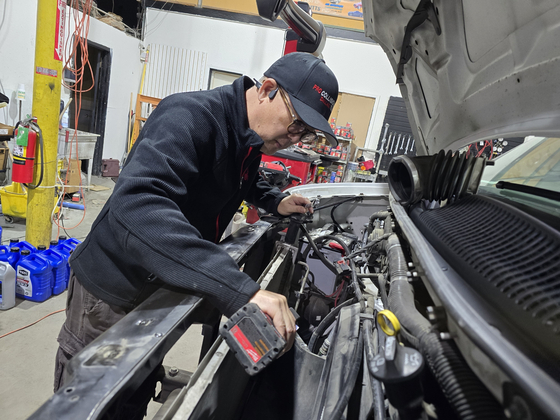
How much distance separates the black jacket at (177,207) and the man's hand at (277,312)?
3cm

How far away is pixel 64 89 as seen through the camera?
5336 millimetres

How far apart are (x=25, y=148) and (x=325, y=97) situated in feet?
8.97

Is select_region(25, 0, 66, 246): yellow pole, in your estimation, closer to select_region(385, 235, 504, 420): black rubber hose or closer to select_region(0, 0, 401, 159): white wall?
select_region(385, 235, 504, 420): black rubber hose

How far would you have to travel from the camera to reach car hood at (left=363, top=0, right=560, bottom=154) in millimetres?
772

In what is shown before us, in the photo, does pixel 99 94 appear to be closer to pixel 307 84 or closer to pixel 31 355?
pixel 31 355

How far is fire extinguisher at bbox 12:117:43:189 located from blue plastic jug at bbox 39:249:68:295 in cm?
68

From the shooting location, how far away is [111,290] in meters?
1.01

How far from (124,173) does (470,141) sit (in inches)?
47.2

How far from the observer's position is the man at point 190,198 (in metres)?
0.77

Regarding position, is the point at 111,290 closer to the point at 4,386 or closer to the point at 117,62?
the point at 4,386

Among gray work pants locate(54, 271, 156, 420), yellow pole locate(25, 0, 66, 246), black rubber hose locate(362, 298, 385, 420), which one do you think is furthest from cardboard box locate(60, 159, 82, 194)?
black rubber hose locate(362, 298, 385, 420)

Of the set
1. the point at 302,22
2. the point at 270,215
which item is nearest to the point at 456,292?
the point at 270,215

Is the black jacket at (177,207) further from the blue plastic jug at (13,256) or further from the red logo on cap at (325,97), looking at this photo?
the blue plastic jug at (13,256)

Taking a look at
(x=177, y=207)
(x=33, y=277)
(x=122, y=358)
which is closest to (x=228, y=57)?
(x=33, y=277)
